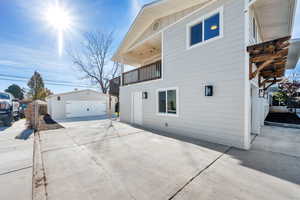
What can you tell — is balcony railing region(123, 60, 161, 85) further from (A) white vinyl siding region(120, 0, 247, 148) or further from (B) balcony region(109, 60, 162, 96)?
(A) white vinyl siding region(120, 0, 247, 148)

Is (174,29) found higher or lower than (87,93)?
higher

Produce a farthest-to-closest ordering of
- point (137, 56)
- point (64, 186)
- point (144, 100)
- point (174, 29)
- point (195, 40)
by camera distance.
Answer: point (137, 56) < point (144, 100) < point (174, 29) < point (195, 40) < point (64, 186)

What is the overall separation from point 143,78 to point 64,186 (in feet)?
21.6

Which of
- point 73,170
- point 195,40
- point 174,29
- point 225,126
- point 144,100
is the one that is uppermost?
point 174,29

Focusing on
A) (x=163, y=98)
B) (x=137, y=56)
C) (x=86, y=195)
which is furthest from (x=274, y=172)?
(x=137, y=56)

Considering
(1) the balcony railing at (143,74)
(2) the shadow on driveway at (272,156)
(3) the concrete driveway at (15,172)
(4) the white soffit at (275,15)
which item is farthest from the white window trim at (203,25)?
(3) the concrete driveway at (15,172)

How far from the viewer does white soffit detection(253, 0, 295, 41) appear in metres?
4.72

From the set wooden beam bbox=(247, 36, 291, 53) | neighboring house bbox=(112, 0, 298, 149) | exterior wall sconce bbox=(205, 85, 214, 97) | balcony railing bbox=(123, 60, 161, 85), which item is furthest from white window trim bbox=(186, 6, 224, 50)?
balcony railing bbox=(123, 60, 161, 85)

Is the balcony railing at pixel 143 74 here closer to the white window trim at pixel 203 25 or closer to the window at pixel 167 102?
the window at pixel 167 102

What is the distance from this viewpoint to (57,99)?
13211mm

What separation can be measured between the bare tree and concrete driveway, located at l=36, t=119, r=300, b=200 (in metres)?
16.8

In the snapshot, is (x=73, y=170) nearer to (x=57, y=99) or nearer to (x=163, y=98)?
(x=163, y=98)

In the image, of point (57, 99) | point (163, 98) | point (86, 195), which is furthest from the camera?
point (57, 99)

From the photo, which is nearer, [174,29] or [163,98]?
[174,29]
